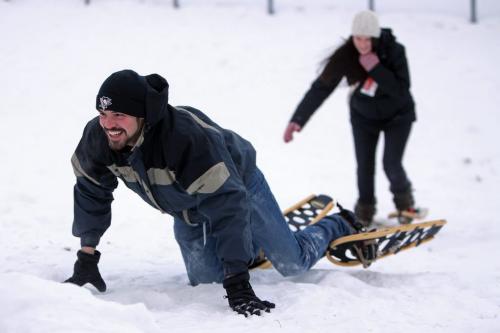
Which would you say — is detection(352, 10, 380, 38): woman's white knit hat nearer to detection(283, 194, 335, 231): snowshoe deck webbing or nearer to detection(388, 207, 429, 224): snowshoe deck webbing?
detection(283, 194, 335, 231): snowshoe deck webbing

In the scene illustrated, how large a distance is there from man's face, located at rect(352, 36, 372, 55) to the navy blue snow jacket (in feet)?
8.09

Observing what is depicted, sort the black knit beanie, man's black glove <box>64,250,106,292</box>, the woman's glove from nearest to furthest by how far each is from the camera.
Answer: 1. the black knit beanie
2. man's black glove <box>64,250,106,292</box>
3. the woman's glove

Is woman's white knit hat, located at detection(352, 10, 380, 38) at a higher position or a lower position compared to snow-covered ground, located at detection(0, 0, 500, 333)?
higher

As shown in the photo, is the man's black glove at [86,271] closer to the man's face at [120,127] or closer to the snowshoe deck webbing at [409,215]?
the man's face at [120,127]

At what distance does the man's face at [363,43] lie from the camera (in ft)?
20.9

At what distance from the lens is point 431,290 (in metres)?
4.77

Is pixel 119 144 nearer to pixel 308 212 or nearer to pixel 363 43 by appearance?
pixel 308 212

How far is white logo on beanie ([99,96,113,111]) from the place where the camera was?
3713 mm

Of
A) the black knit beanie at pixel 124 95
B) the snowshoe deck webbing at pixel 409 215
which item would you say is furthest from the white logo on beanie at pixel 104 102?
the snowshoe deck webbing at pixel 409 215

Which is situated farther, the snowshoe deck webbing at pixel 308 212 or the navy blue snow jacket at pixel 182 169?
the snowshoe deck webbing at pixel 308 212

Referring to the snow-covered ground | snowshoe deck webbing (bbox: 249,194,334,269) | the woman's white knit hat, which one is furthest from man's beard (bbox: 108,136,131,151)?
the woman's white knit hat

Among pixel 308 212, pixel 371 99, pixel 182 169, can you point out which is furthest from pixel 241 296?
pixel 371 99

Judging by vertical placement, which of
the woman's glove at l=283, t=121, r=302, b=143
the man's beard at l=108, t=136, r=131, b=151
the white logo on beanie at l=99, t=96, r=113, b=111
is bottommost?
the woman's glove at l=283, t=121, r=302, b=143

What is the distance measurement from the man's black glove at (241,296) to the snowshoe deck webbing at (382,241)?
129 centimetres
